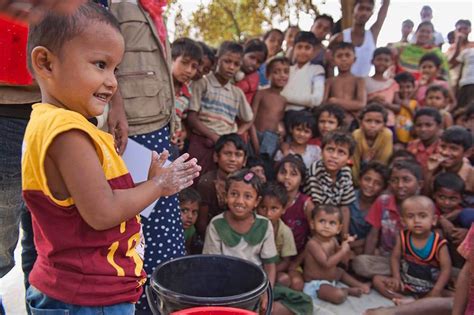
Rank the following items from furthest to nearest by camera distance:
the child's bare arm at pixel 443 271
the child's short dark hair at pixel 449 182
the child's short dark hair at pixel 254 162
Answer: the child's short dark hair at pixel 254 162, the child's short dark hair at pixel 449 182, the child's bare arm at pixel 443 271

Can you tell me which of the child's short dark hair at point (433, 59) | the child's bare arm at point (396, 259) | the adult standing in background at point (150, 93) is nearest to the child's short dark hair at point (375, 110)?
the child's bare arm at point (396, 259)

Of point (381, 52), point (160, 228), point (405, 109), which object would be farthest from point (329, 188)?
point (381, 52)

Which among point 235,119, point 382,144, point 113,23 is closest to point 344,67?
point 382,144

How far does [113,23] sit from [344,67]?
11.4ft

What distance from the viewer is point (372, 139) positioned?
397cm

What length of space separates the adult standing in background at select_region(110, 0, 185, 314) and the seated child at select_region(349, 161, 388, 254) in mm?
1745

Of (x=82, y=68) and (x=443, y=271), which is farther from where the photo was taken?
(x=443, y=271)

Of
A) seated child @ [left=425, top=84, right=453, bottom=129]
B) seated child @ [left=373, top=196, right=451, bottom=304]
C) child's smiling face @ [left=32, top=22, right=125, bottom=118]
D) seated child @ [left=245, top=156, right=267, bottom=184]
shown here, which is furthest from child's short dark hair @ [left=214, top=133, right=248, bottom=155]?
seated child @ [left=425, top=84, right=453, bottom=129]

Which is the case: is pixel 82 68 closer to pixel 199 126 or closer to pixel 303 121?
pixel 199 126

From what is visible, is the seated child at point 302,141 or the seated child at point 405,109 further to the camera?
the seated child at point 405,109

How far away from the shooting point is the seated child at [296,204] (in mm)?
3262

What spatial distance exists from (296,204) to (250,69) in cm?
160

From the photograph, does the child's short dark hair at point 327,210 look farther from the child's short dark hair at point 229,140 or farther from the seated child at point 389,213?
the child's short dark hair at point 229,140

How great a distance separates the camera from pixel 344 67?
439cm
